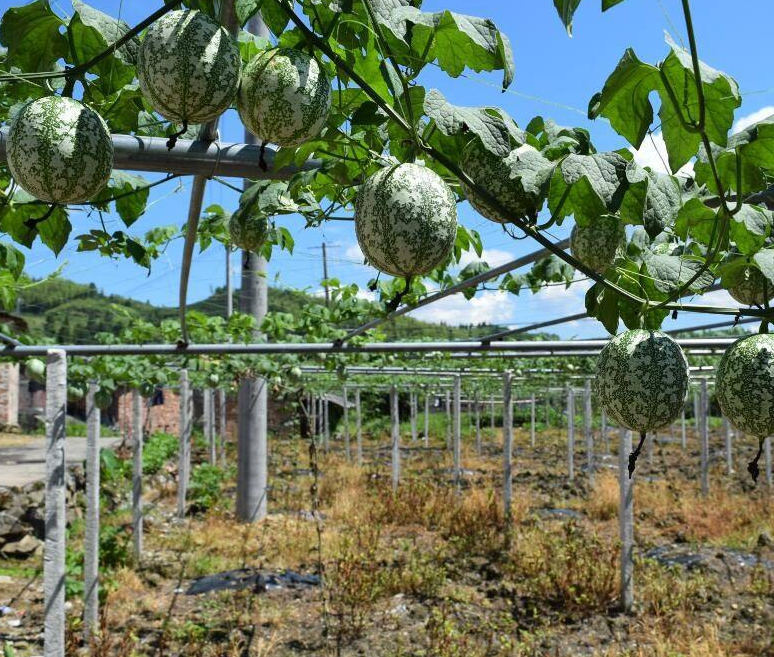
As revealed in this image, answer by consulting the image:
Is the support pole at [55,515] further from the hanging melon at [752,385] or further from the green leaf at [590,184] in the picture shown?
the hanging melon at [752,385]

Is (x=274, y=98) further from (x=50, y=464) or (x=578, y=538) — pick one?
(x=578, y=538)

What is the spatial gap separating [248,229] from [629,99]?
5.05 feet

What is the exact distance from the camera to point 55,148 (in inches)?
39.4

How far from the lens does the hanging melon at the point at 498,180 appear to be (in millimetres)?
1186

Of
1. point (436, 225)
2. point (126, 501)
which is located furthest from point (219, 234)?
point (126, 501)

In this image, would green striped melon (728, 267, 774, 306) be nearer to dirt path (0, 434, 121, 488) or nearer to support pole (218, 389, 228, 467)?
dirt path (0, 434, 121, 488)

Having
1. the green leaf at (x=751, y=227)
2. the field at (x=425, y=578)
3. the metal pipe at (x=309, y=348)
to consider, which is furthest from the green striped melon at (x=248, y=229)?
the field at (x=425, y=578)

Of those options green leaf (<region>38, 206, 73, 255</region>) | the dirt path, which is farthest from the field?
green leaf (<region>38, 206, 73, 255</region>)

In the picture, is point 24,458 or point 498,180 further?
point 24,458

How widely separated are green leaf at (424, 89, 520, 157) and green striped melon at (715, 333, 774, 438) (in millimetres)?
590

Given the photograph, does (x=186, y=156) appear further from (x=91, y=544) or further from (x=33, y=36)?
(x=91, y=544)

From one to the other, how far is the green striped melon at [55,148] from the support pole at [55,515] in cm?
374

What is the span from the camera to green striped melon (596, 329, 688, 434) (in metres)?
1.27

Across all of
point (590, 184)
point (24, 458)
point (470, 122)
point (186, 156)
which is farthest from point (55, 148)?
point (24, 458)
